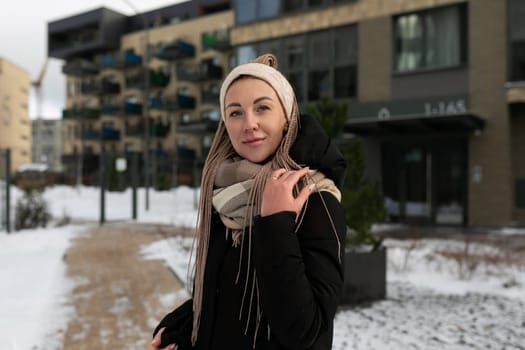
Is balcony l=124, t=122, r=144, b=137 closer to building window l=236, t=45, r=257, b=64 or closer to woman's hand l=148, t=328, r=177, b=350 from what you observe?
building window l=236, t=45, r=257, b=64

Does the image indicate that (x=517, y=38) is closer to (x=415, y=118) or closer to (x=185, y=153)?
(x=415, y=118)

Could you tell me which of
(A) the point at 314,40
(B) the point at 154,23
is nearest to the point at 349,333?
(A) the point at 314,40

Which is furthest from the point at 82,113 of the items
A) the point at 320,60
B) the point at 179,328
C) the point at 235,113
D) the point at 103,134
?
the point at 235,113

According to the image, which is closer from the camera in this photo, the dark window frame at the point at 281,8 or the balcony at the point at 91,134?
the dark window frame at the point at 281,8

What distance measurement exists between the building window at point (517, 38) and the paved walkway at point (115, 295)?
12768 millimetres

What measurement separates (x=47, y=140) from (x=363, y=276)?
115778 mm

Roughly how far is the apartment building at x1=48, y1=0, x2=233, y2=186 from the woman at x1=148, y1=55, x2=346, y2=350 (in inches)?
1284

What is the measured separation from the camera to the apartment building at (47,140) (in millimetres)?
105125

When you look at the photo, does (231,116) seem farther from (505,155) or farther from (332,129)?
(505,155)

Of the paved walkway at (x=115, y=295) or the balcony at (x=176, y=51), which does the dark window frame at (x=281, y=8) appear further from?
the balcony at (x=176, y=51)

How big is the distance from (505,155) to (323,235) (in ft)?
50.8

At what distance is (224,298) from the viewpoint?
1.44 m

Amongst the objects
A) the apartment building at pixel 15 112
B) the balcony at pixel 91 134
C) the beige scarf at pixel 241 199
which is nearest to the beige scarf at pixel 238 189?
the beige scarf at pixel 241 199

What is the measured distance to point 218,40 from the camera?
33.9m
